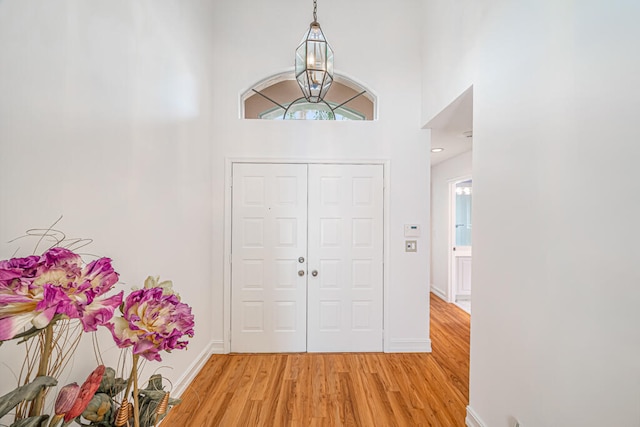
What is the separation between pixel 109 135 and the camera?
1411mm

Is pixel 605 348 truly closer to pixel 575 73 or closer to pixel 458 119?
pixel 575 73

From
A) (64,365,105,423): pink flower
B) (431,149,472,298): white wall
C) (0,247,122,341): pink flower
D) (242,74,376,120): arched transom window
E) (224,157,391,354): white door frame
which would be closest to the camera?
(0,247,122,341): pink flower

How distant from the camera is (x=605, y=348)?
1.02m

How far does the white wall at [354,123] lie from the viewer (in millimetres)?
2852

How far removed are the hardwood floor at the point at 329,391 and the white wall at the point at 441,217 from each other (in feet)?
7.04

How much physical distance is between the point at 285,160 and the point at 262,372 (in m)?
2.03

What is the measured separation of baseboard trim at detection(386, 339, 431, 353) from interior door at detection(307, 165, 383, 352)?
5.3 inches

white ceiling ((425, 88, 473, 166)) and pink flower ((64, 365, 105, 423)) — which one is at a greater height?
white ceiling ((425, 88, 473, 166))

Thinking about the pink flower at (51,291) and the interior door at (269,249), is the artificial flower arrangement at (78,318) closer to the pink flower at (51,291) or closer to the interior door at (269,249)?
the pink flower at (51,291)

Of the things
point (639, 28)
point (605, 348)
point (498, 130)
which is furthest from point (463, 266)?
point (639, 28)

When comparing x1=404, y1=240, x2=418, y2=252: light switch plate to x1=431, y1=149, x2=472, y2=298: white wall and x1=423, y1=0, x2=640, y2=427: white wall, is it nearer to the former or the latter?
x1=423, y1=0, x2=640, y2=427: white wall

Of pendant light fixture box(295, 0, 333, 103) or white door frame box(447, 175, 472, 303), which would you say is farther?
white door frame box(447, 175, 472, 303)

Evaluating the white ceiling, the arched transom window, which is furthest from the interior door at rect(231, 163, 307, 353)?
the white ceiling

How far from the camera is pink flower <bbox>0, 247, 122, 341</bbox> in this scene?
0.59 metres
